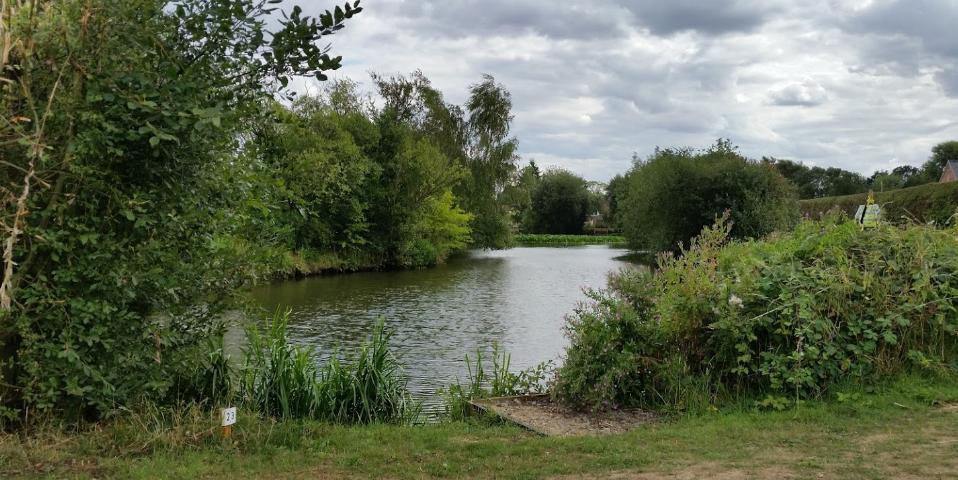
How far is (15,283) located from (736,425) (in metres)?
5.43

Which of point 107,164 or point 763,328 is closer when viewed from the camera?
point 107,164

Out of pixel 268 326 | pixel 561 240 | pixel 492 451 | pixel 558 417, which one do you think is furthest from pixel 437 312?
pixel 561 240

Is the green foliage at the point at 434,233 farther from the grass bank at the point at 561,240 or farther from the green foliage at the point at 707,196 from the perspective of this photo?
the grass bank at the point at 561,240

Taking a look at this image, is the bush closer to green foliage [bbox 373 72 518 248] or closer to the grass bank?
green foliage [bbox 373 72 518 248]

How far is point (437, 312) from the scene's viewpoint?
65.3 feet

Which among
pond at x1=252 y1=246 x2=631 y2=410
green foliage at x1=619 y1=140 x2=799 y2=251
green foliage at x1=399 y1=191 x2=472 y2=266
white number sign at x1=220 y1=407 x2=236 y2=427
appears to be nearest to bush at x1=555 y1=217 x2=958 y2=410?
pond at x1=252 y1=246 x2=631 y2=410

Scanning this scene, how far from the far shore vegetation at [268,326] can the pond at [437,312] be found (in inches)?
61.4

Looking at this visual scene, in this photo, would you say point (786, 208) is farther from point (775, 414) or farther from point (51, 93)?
point (51, 93)

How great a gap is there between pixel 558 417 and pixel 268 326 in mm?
3447

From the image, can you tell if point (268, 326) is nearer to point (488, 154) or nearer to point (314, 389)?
point (314, 389)

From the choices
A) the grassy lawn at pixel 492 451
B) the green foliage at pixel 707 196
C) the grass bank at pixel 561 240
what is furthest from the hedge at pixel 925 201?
the grass bank at pixel 561 240

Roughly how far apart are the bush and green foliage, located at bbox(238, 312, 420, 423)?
1815mm

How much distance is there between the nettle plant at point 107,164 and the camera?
4750mm

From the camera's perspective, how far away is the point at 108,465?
4410 millimetres
